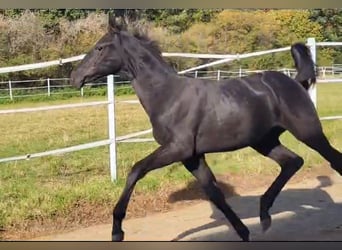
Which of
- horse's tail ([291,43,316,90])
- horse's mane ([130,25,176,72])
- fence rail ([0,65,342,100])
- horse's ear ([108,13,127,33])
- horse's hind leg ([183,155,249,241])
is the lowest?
horse's hind leg ([183,155,249,241])

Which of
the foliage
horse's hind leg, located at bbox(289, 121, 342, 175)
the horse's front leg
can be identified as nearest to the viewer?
the horse's front leg

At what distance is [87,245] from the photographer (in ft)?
12.2

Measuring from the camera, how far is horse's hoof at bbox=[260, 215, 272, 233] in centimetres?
367

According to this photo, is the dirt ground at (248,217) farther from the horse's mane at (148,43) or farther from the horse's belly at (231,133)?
the horse's mane at (148,43)

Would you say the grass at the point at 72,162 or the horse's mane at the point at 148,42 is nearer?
the horse's mane at the point at 148,42

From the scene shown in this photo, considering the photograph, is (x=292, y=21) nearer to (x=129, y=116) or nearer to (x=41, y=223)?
(x=129, y=116)

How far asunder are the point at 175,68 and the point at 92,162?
0.83 meters

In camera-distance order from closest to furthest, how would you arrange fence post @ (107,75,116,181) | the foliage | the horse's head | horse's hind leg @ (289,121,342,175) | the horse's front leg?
the horse's front leg < the horse's head < horse's hind leg @ (289,121,342,175) < the foliage < fence post @ (107,75,116,181)

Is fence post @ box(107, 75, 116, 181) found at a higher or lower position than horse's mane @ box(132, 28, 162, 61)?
lower

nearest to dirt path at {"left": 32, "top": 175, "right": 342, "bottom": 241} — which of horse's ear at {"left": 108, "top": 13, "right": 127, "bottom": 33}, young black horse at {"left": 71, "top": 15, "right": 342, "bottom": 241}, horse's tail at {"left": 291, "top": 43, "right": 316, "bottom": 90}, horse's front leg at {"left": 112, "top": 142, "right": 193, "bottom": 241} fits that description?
young black horse at {"left": 71, "top": 15, "right": 342, "bottom": 241}

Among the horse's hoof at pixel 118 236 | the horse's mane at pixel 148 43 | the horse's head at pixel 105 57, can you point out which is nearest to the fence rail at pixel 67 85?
the horse's head at pixel 105 57

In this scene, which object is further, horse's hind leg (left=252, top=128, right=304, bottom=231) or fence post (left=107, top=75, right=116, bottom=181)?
fence post (left=107, top=75, right=116, bottom=181)

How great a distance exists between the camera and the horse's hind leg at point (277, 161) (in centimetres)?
364

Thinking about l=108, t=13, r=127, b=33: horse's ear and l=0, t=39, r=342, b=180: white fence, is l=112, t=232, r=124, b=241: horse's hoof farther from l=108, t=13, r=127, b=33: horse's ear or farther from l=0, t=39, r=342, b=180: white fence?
l=108, t=13, r=127, b=33: horse's ear
